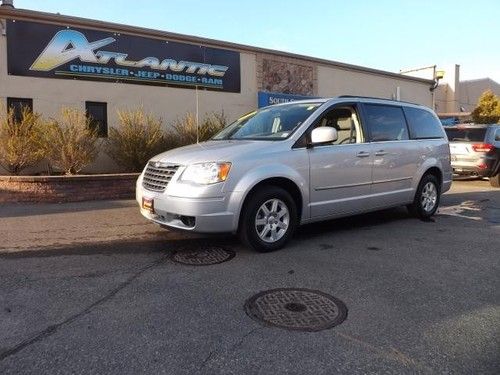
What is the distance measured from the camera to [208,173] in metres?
5.25

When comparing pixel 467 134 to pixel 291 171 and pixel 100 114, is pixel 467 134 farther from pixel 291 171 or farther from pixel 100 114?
pixel 100 114

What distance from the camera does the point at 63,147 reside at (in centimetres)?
1005

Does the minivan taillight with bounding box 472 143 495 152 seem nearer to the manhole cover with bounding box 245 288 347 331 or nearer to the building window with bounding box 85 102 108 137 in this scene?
the building window with bounding box 85 102 108 137

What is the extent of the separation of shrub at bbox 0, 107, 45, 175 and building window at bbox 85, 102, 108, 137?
225 centimetres

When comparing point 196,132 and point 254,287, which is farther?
point 196,132

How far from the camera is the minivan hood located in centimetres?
537

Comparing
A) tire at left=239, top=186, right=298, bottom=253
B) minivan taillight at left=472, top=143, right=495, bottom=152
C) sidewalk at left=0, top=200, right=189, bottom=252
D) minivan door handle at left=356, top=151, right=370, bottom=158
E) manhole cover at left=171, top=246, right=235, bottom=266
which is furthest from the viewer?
minivan taillight at left=472, top=143, right=495, bottom=152

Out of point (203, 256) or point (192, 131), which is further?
point (192, 131)

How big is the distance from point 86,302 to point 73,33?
9.74 metres

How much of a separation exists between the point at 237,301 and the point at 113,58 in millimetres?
10171

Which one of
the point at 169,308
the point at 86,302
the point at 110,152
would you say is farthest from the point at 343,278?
the point at 110,152

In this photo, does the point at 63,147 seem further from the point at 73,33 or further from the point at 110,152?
the point at 73,33

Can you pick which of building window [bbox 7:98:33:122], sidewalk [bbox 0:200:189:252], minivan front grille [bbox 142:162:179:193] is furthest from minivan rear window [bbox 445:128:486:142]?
building window [bbox 7:98:33:122]

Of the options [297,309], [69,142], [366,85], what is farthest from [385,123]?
[366,85]
